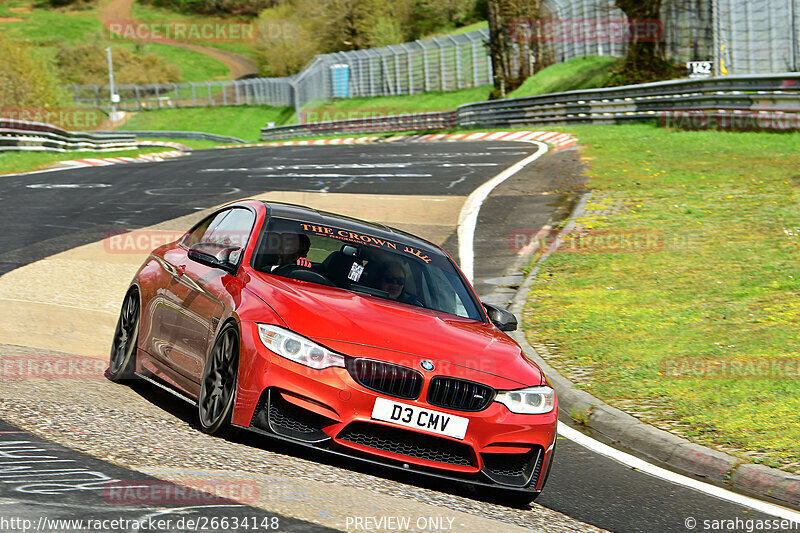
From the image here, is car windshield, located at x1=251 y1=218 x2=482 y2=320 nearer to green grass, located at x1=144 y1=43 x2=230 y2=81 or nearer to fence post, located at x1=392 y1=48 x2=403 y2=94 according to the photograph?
fence post, located at x1=392 y1=48 x2=403 y2=94

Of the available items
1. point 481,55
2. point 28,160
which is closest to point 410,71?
point 481,55

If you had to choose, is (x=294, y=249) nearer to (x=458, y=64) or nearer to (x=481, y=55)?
(x=481, y=55)

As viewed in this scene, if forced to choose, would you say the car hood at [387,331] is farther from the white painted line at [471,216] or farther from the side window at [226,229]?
the white painted line at [471,216]

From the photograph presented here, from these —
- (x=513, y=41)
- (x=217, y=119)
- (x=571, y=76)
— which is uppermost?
(x=513, y=41)

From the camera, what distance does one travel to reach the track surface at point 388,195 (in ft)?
19.8

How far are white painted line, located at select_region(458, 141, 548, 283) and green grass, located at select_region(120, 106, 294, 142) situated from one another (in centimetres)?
6060

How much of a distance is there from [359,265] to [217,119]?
83.0 meters

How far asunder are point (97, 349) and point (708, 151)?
16628 mm

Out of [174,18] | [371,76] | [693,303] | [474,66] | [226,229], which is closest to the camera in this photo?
[226,229]

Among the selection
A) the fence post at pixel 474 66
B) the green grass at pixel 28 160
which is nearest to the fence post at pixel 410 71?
the fence post at pixel 474 66

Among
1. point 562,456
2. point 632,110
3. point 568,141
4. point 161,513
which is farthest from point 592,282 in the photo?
point 632,110

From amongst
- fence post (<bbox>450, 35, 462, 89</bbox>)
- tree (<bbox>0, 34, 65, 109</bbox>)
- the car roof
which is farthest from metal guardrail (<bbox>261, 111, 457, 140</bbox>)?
the car roof

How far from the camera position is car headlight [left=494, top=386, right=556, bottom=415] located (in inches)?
232

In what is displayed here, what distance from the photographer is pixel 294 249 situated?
6961mm
